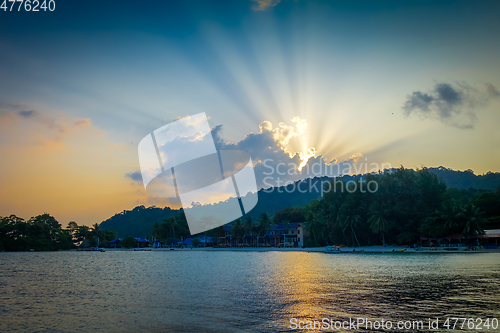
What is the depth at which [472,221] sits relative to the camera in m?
61.2

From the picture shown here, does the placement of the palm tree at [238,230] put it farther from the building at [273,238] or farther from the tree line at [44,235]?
the tree line at [44,235]

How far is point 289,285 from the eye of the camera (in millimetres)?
24484

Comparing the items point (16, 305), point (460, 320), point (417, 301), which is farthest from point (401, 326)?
point (16, 305)

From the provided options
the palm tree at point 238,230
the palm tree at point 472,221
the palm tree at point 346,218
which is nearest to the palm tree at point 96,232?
the palm tree at point 238,230

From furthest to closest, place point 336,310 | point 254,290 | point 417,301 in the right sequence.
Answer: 1. point 254,290
2. point 417,301
3. point 336,310

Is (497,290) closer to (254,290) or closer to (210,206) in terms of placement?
(254,290)

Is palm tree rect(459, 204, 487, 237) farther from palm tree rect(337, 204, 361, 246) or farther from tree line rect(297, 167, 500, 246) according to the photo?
palm tree rect(337, 204, 361, 246)

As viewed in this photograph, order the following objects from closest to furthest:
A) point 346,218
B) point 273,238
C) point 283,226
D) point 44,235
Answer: point 346,218, point 283,226, point 273,238, point 44,235

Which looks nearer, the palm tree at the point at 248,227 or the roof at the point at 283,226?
the roof at the point at 283,226

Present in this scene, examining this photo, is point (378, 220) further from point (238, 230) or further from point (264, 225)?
point (238, 230)

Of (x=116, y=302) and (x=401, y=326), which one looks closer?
(x=401, y=326)

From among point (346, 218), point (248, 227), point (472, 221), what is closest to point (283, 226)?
point (248, 227)

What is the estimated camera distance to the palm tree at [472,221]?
61.2 meters

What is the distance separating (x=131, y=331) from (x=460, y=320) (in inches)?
478
